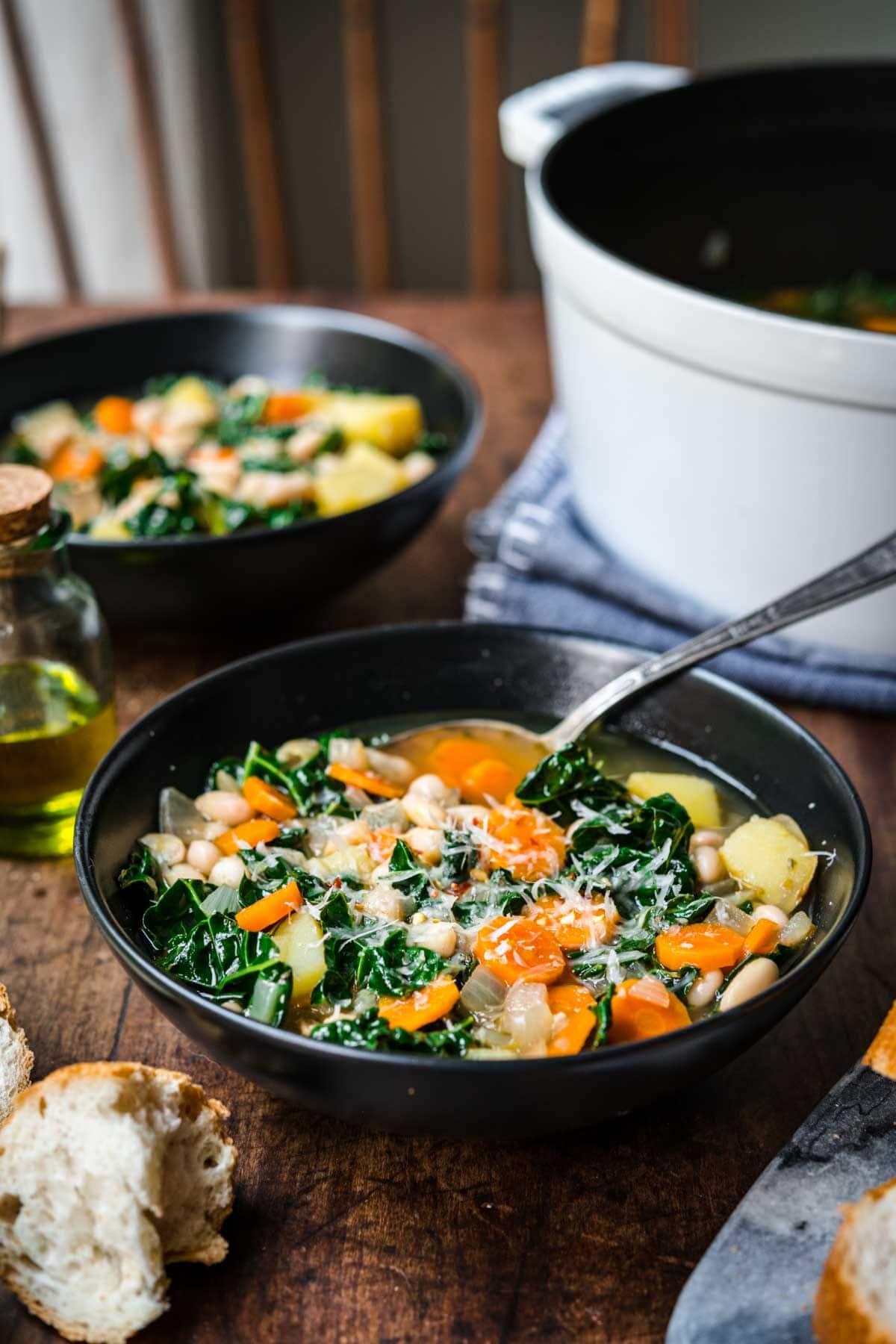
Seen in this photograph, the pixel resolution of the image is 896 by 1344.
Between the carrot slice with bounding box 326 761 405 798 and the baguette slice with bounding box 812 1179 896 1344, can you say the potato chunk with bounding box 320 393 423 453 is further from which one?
the baguette slice with bounding box 812 1179 896 1344

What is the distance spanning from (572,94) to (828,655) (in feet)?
4.34

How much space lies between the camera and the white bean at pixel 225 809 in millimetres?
1803

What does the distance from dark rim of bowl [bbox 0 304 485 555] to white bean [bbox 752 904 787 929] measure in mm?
960

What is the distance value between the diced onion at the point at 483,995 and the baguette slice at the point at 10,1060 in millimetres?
499

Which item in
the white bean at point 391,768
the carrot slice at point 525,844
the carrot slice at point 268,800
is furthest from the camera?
the white bean at point 391,768

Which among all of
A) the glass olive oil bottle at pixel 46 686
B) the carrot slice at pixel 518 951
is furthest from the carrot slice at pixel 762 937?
the glass olive oil bottle at pixel 46 686

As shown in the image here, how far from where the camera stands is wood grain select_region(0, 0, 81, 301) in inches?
160

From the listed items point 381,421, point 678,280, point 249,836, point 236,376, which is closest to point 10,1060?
point 249,836

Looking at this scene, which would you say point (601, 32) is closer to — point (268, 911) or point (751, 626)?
point (751, 626)

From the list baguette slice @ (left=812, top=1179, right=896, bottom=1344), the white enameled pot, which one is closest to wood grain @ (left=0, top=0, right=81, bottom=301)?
the white enameled pot

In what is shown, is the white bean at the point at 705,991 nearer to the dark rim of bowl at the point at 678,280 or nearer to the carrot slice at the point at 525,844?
the carrot slice at the point at 525,844

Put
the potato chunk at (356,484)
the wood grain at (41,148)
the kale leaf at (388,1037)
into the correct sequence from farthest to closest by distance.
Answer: the wood grain at (41,148)
the potato chunk at (356,484)
the kale leaf at (388,1037)

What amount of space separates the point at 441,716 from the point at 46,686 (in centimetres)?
57

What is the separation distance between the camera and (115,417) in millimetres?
2791
